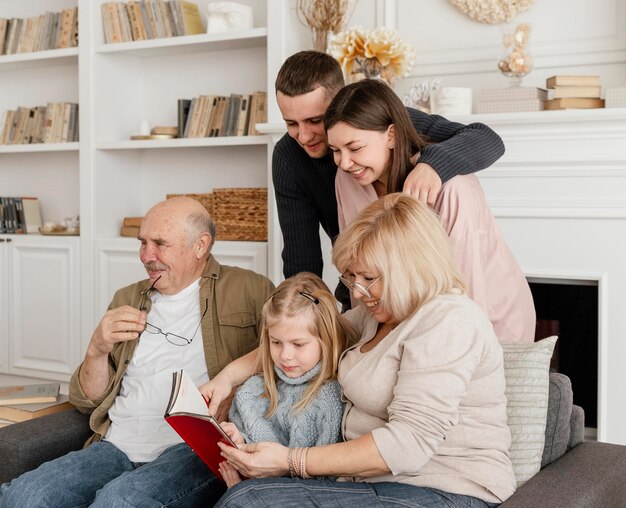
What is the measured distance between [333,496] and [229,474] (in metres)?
0.34

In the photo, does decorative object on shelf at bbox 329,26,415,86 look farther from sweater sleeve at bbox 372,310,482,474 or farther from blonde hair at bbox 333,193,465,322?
sweater sleeve at bbox 372,310,482,474

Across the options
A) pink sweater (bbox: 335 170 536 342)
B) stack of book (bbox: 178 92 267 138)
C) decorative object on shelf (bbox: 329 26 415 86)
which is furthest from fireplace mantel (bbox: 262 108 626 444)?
stack of book (bbox: 178 92 267 138)

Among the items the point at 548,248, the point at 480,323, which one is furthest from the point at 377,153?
the point at 548,248

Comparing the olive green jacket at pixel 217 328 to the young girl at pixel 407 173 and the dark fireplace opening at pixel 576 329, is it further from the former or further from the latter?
the dark fireplace opening at pixel 576 329

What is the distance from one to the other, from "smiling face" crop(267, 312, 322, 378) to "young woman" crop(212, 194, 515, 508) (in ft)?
0.57

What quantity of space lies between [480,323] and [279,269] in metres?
2.16

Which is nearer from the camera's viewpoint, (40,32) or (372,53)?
(372,53)

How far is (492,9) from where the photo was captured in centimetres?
345

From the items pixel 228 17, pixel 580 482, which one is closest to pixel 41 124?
pixel 228 17

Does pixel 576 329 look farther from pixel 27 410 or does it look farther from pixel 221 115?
pixel 27 410

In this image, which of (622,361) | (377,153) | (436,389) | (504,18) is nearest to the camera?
(436,389)

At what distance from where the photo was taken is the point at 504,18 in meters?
3.45

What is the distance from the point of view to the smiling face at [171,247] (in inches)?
93.8

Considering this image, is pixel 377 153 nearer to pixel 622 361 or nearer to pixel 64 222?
pixel 622 361
